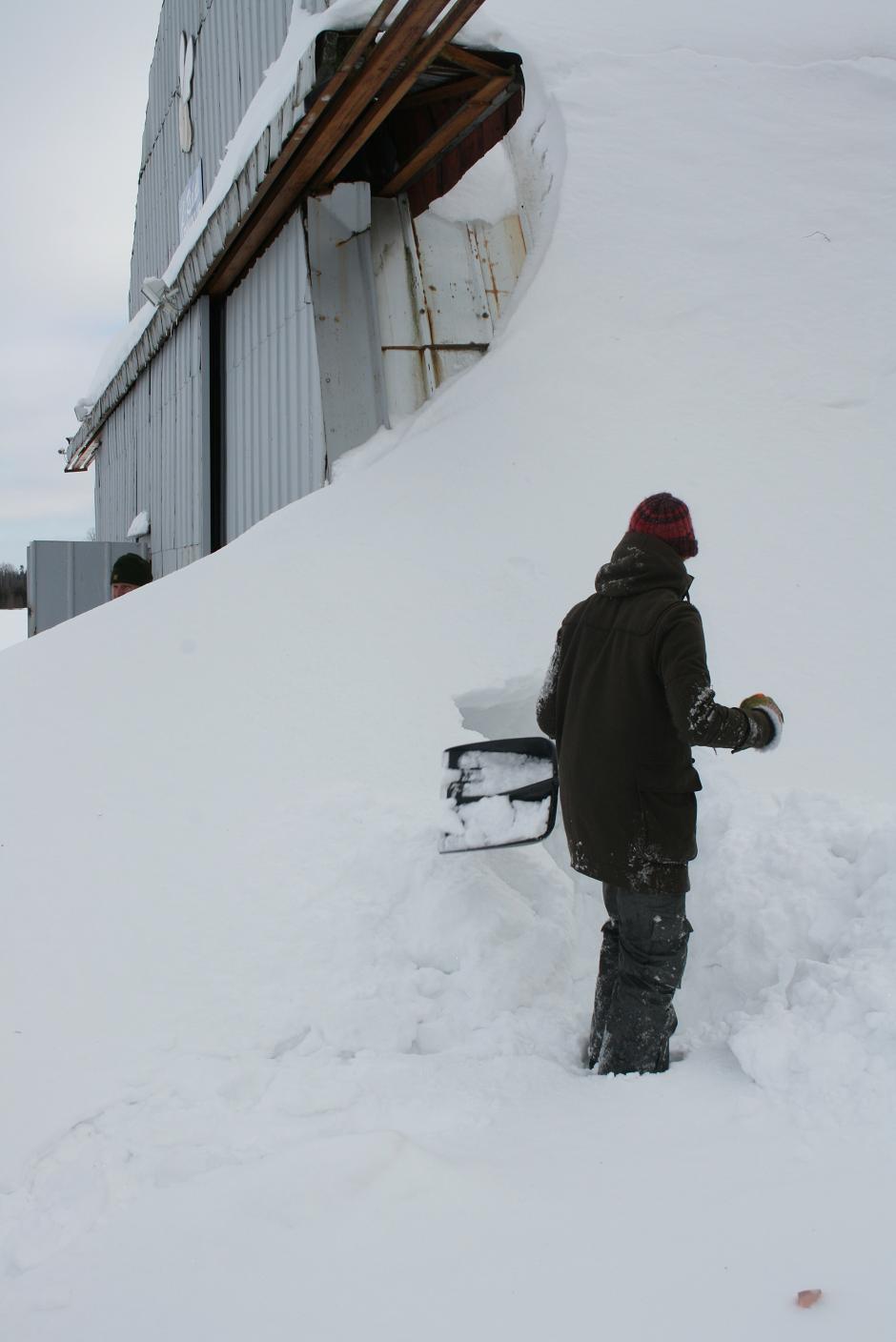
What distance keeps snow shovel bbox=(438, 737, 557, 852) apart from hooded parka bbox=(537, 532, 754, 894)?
0.50m

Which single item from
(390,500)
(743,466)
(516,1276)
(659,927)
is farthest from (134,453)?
(516,1276)

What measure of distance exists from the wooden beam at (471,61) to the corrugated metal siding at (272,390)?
1.56 m

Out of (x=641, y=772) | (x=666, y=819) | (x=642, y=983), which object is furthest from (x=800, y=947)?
(x=641, y=772)

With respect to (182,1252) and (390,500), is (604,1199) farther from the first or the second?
(390,500)

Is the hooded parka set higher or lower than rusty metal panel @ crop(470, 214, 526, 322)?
lower

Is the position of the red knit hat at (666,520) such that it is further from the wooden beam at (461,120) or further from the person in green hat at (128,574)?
the person in green hat at (128,574)

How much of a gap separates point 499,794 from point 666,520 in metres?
1.14

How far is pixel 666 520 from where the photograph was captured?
8.74 feet

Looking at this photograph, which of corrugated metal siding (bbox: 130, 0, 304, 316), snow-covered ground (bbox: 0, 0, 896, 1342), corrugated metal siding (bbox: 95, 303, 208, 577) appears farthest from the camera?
corrugated metal siding (bbox: 95, 303, 208, 577)

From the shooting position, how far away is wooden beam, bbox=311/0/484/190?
4883mm

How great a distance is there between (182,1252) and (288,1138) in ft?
1.29

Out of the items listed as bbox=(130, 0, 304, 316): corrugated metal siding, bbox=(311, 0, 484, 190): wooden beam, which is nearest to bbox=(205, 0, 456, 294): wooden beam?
bbox=(311, 0, 484, 190): wooden beam

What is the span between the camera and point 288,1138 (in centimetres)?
234

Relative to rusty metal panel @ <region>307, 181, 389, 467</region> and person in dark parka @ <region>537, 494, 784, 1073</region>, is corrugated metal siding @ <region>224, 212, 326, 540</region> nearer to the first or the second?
rusty metal panel @ <region>307, 181, 389, 467</region>
